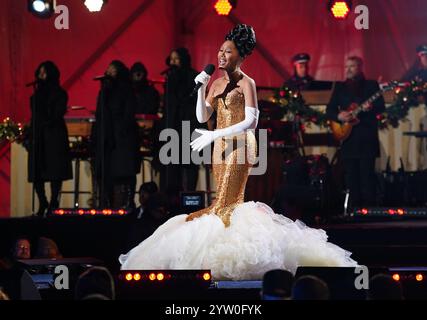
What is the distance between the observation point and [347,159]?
36.0 ft

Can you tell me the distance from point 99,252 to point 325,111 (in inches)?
141

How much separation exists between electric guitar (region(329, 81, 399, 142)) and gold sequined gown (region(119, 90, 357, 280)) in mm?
3683

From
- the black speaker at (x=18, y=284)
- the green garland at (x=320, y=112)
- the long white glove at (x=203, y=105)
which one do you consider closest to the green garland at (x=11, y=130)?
the green garland at (x=320, y=112)

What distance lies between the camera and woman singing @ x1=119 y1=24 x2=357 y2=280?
7.04 meters

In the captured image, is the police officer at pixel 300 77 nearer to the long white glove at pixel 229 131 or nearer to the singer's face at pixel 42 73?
the singer's face at pixel 42 73

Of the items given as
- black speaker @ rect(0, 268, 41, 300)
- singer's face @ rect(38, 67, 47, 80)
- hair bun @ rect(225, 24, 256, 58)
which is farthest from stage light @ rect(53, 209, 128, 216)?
black speaker @ rect(0, 268, 41, 300)

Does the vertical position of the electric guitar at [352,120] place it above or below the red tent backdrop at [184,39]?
below

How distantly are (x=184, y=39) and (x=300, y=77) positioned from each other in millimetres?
2645

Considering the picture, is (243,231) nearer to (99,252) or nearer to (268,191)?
(99,252)

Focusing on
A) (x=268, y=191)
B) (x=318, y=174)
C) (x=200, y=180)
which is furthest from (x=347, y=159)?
(x=200, y=180)

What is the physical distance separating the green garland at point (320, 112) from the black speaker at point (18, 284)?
6.16 meters

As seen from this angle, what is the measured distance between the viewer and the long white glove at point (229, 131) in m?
7.14

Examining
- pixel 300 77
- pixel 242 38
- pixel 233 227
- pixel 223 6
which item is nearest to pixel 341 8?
pixel 300 77

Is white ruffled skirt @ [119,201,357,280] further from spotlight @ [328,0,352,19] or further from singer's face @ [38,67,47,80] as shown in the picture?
spotlight @ [328,0,352,19]
